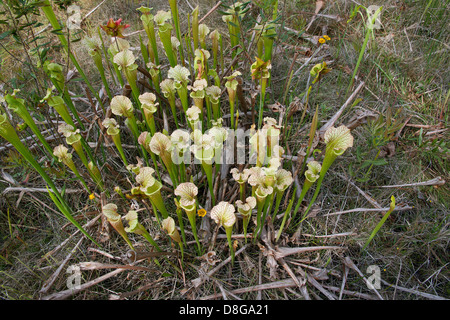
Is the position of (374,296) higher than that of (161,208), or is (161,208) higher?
(161,208)

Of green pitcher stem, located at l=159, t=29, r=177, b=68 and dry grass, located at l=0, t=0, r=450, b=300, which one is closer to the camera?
dry grass, located at l=0, t=0, r=450, b=300

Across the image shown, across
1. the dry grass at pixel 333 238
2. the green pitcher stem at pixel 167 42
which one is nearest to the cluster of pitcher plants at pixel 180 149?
the green pitcher stem at pixel 167 42

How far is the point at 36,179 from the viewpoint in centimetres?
173

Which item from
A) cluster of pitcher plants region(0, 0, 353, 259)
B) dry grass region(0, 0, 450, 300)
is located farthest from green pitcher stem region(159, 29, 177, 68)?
dry grass region(0, 0, 450, 300)

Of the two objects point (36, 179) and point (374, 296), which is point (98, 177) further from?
point (374, 296)

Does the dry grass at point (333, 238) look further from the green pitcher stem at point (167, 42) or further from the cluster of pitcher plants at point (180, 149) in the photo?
the green pitcher stem at point (167, 42)

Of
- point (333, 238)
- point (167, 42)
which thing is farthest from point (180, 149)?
point (333, 238)

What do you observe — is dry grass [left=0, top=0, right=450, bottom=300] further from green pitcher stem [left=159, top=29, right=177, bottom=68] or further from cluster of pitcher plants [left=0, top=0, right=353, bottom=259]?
green pitcher stem [left=159, top=29, right=177, bottom=68]

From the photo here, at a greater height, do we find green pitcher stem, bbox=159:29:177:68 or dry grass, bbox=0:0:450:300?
green pitcher stem, bbox=159:29:177:68

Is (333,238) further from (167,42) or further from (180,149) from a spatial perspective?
(167,42)

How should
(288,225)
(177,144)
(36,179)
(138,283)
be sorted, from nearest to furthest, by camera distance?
1. (177,144)
2. (138,283)
3. (288,225)
4. (36,179)

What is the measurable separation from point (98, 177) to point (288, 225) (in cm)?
105

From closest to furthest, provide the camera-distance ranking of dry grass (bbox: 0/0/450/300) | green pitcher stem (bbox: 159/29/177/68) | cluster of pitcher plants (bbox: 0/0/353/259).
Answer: cluster of pitcher plants (bbox: 0/0/353/259) < dry grass (bbox: 0/0/450/300) < green pitcher stem (bbox: 159/29/177/68)

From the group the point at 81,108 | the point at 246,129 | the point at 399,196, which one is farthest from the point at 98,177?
the point at 399,196
